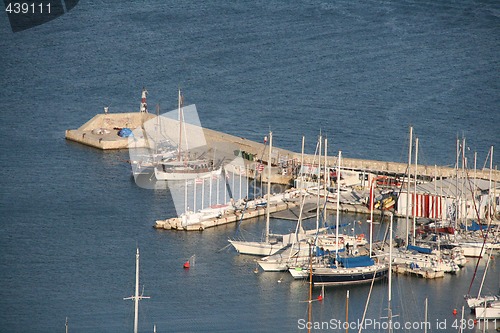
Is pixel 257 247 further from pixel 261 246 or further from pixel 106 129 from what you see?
pixel 106 129

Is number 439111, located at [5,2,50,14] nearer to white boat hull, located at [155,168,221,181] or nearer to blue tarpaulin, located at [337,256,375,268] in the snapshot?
white boat hull, located at [155,168,221,181]

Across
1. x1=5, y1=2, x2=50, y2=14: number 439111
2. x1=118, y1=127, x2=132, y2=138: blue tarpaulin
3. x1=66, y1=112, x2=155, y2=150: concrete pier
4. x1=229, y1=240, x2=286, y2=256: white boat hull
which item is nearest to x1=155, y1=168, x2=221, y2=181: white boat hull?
x1=66, y1=112, x2=155, y2=150: concrete pier

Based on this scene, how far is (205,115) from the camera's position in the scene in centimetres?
6894

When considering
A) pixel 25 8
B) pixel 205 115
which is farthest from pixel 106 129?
pixel 25 8

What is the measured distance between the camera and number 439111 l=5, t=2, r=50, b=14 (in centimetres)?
8906

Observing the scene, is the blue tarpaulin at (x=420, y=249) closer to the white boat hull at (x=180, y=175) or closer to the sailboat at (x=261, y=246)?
the sailboat at (x=261, y=246)

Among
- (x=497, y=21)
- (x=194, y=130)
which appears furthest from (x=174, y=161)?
(x=497, y=21)

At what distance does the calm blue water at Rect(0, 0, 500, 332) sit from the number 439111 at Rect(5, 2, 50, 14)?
237 cm

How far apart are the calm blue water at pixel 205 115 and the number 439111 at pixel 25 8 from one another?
2.37 m

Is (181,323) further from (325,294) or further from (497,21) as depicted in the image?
(497,21)

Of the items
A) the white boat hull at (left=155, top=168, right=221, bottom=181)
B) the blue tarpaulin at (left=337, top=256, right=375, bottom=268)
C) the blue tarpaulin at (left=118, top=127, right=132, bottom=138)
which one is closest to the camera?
the blue tarpaulin at (left=337, top=256, right=375, bottom=268)

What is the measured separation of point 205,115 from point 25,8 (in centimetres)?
2440

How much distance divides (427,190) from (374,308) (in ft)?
31.6

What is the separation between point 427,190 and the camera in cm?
5300
